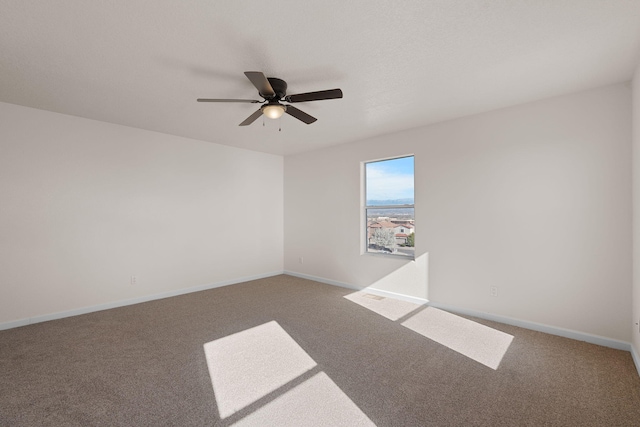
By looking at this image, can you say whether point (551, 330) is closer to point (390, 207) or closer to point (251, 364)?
point (390, 207)

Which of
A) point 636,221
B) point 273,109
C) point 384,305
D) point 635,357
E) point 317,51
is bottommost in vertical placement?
point 384,305

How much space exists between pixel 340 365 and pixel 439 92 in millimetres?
2790

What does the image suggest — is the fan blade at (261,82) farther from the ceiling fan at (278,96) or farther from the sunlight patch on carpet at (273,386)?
the sunlight patch on carpet at (273,386)

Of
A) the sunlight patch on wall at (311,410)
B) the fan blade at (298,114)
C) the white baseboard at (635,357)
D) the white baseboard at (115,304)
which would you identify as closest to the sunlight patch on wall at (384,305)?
the sunlight patch on wall at (311,410)

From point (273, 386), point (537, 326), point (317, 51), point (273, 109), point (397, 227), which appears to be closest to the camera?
point (273, 386)

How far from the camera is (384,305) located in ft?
12.8

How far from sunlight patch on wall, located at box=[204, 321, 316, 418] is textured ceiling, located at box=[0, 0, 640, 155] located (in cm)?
251

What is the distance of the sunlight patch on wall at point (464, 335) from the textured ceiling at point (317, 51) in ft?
8.24

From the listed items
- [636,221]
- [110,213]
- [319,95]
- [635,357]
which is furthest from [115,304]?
[636,221]

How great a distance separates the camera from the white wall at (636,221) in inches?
89.5

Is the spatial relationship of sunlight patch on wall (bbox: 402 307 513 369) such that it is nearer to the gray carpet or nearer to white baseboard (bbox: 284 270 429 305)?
the gray carpet

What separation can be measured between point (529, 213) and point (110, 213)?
17.3 feet

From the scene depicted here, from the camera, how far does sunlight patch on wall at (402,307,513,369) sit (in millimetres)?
2498

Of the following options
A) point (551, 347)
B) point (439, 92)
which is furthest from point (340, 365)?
point (439, 92)
